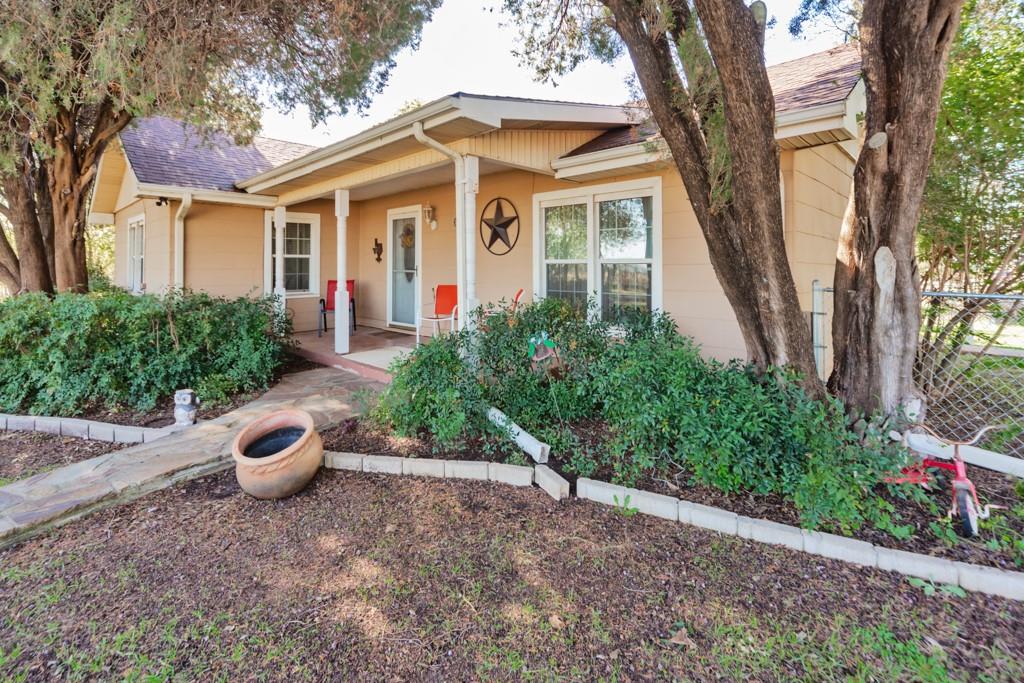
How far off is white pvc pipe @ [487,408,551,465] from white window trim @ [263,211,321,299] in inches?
260

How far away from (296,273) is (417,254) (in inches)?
106

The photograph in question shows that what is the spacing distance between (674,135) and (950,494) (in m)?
2.66

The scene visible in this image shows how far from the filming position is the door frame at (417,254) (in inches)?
326

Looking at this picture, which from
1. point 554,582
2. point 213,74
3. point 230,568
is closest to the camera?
point 554,582

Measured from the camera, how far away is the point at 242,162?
9.81m

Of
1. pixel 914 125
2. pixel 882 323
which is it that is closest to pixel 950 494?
pixel 882 323

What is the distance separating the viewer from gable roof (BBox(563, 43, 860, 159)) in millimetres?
4198

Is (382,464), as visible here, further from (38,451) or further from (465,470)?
(38,451)

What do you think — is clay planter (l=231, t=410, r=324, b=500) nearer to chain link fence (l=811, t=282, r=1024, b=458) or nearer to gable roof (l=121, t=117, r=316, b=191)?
chain link fence (l=811, t=282, r=1024, b=458)

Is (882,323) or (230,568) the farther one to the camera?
(882,323)

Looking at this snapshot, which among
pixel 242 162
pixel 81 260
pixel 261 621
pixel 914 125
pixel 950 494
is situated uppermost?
pixel 242 162

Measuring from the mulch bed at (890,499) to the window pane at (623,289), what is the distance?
6.31ft

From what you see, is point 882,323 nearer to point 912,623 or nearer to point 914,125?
point 914,125

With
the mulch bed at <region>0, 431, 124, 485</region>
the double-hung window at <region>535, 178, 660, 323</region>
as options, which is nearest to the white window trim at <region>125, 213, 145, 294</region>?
the mulch bed at <region>0, 431, 124, 485</region>
